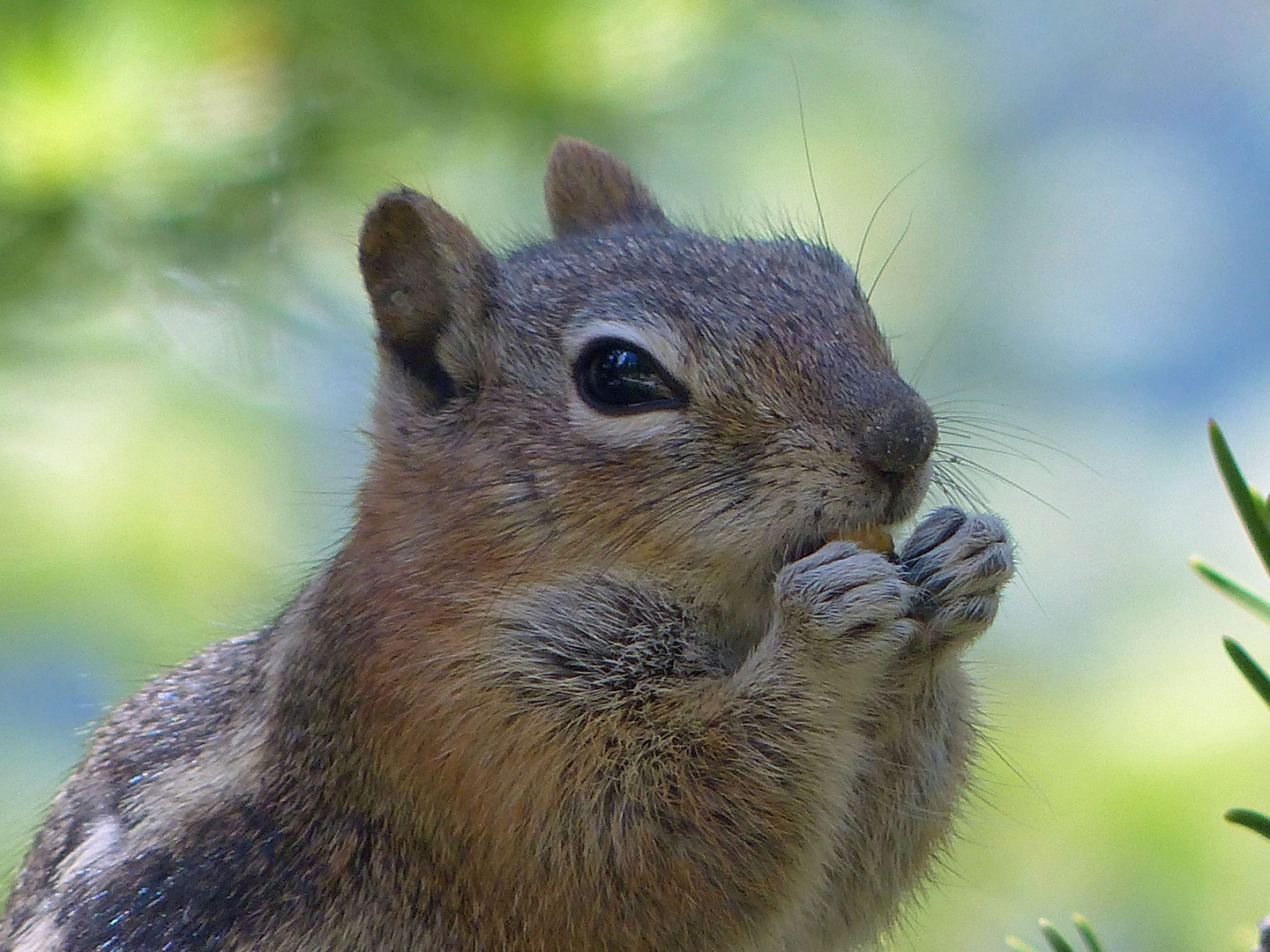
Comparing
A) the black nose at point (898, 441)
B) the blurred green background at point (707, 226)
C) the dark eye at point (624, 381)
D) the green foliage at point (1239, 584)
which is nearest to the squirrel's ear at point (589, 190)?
the blurred green background at point (707, 226)

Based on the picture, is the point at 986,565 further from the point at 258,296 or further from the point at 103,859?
the point at 258,296

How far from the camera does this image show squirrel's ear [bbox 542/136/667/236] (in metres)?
2.00

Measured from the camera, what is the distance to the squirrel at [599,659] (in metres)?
1.29

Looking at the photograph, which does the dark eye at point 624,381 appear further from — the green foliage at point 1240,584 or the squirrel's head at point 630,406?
the green foliage at point 1240,584

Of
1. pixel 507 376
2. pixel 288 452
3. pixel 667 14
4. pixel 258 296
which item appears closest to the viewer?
pixel 507 376

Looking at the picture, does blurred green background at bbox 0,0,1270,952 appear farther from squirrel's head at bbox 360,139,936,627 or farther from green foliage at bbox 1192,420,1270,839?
green foliage at bbox 1192,420,1270,839

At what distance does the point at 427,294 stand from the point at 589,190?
1.74 feet

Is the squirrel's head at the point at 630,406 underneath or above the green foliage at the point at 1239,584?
above

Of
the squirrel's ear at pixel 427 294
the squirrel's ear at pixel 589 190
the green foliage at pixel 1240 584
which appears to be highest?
the squirrel's ear at pixel 589 190

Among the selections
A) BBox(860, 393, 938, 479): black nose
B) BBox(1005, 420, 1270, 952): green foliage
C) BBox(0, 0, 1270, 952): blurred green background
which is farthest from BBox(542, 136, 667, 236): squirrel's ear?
BBox(1005, 420, 1270, 952): green foliage

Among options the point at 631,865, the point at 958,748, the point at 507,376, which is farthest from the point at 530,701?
the point at 958,748

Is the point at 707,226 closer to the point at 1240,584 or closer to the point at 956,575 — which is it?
the point at 956,575

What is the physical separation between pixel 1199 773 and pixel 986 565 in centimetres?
142

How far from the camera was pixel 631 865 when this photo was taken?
129 cm
